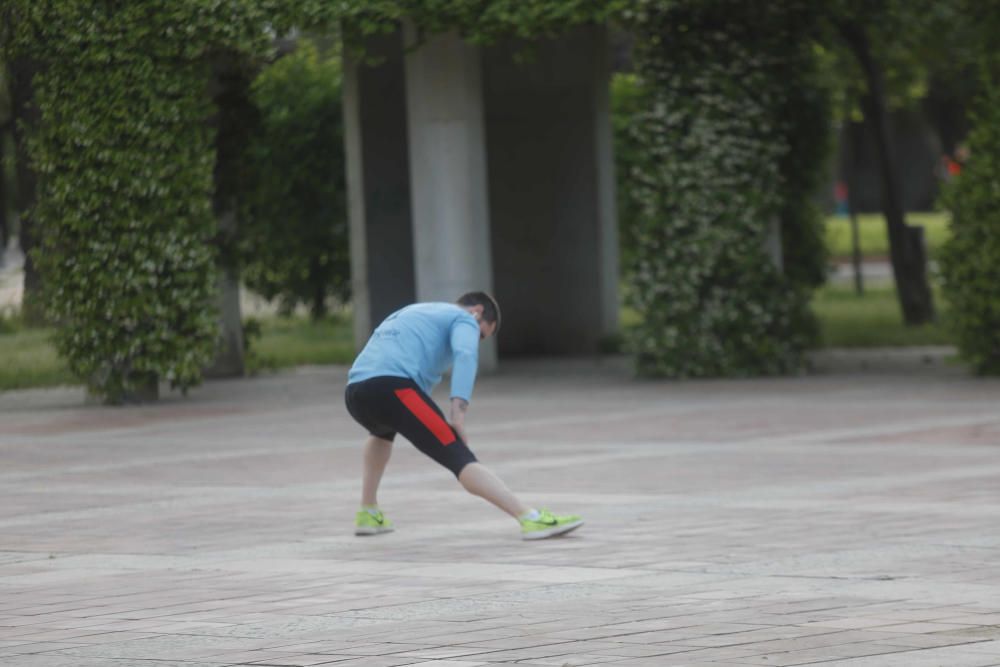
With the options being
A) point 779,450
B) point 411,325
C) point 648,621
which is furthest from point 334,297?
point 648,621

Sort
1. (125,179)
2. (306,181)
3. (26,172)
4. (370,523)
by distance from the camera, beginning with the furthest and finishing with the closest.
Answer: (306,181) < (26,172) < (125,179) < (370,523)

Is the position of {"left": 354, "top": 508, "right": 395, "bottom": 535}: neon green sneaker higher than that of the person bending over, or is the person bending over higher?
the person bending over

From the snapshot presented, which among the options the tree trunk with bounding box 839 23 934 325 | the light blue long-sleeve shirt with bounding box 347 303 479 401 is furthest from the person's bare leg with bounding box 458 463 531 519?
the tree trunk with bounding box 839 23 934 325

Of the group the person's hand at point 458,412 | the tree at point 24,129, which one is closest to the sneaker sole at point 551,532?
the person's hand at point 458,412

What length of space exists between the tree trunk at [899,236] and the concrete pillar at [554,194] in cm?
372

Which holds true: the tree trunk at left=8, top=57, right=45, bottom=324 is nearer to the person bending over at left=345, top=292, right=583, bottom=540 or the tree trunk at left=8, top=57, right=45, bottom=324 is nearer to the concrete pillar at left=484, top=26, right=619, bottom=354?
the concrete pillar at left=484, top=26, right=619, bottom=354

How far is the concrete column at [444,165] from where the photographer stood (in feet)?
59.6

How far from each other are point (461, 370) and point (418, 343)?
1.30 ft

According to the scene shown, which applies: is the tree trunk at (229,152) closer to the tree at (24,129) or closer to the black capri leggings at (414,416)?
the tree at (24,129)

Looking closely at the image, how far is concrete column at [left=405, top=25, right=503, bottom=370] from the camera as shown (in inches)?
715

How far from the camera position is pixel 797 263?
23.0m

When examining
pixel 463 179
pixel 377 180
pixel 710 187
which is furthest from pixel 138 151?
pixel 710 187

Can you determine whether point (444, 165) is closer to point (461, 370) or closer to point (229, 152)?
point (229, 152)

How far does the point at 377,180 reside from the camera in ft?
66.0
